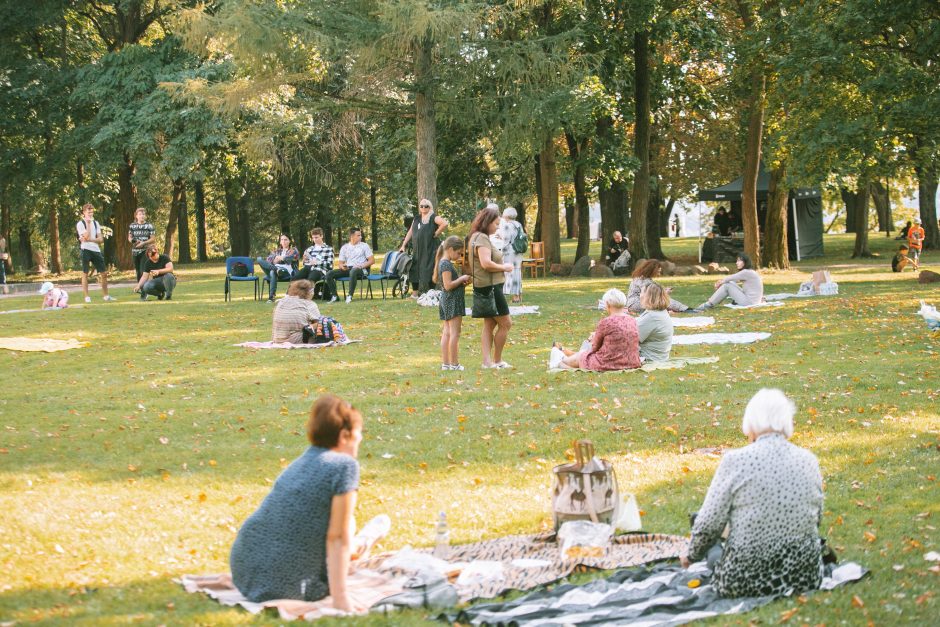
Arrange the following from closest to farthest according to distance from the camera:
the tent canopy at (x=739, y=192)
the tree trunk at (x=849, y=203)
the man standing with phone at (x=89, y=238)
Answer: the man standing with phone at (x=89, y=238)
the tent canopy at (x=739, y=192)
the tree trunk at (x=849, y=203)

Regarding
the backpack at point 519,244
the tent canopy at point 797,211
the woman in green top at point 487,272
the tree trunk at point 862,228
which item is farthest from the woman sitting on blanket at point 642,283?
the tree trunk at point 862,228

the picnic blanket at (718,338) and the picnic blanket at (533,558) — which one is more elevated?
the picnic blanket at (718,338)

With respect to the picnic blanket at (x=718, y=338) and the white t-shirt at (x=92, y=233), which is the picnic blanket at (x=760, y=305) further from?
the white t-shirt at (x=92, y=233)

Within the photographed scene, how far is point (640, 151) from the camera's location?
99.9 feet

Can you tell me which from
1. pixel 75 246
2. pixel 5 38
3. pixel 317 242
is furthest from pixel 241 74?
pixel 75 246

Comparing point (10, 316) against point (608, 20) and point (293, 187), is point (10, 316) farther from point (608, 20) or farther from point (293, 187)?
point (293, 187)

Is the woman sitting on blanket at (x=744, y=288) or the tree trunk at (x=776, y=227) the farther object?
the tree trunk at (x=776, y=227)

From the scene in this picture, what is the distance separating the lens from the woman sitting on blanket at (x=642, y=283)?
1439cm

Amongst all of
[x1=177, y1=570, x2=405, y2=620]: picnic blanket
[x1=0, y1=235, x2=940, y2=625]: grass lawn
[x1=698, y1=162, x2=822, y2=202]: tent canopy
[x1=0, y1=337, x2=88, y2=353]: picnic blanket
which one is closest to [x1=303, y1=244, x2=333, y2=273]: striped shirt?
[x1=0, y1=235, x2=940, y2=625]: grass lawn

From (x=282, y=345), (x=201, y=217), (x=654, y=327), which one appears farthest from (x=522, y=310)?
(x=201, y=217)

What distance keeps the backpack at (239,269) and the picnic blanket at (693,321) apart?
10.1 m

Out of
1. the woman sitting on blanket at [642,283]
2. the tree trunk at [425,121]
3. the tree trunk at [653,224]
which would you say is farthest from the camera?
the tree trunk at [653,224]

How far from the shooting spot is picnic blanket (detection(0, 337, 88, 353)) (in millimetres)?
14188

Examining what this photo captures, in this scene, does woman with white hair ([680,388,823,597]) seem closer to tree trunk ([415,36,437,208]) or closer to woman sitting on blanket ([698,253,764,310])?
woman sitting on blanket ([698,253,764,310])
